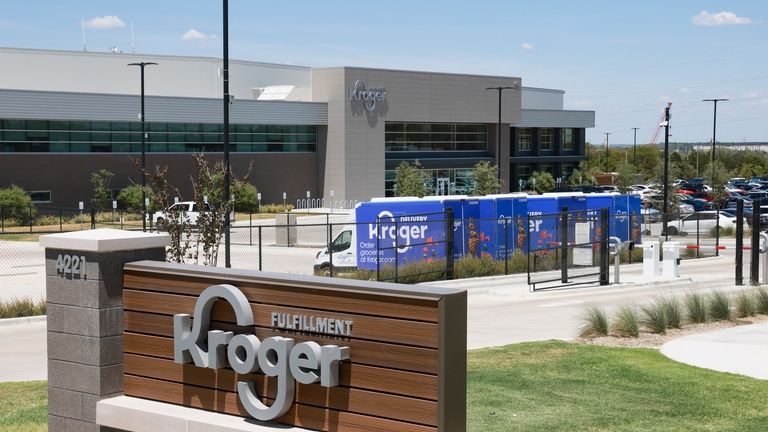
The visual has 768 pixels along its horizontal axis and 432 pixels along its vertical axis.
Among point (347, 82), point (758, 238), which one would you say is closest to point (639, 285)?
point (758, 238)

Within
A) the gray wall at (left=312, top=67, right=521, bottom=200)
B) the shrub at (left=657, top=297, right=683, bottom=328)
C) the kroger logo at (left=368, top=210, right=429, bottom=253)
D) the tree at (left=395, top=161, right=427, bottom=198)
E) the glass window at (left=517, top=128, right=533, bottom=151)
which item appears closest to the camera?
the shrub at (left=657, top=297, right=683, bottom=328)

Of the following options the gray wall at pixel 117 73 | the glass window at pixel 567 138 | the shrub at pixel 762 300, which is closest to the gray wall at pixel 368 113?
the gray wall at pixel 117 73

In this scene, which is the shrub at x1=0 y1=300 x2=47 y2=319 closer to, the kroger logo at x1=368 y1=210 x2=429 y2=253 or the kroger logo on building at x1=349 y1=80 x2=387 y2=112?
the kroger logo at x1=368 y1=210 x2=429 y2=253

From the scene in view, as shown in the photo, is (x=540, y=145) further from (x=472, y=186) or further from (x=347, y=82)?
(x=347, y=82)

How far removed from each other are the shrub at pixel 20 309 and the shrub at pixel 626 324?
39.7 ft

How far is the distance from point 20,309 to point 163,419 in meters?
15.0

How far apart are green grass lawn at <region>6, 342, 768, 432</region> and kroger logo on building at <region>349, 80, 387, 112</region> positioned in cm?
6276

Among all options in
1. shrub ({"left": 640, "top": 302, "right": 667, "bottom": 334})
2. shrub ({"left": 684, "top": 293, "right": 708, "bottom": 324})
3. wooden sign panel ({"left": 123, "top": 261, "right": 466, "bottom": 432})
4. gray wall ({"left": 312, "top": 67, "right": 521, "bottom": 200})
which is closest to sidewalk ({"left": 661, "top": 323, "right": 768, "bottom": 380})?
shrub ({"left": 640, "top": 302, "right": 667, "bottom": 334})

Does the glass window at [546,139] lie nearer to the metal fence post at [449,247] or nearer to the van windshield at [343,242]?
the van windshield at [343,242]

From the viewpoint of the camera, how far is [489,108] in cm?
8812

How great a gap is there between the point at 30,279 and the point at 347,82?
4651 cm

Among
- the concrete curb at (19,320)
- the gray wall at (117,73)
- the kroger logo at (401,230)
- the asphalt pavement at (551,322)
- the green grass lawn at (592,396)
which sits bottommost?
the concrete curb at (19,320)

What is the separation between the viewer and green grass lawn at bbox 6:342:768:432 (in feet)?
35.7

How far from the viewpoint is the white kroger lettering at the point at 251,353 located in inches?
315
